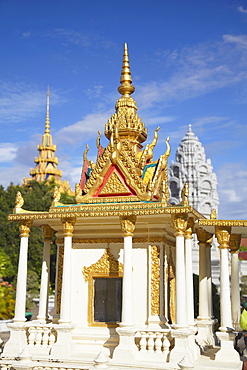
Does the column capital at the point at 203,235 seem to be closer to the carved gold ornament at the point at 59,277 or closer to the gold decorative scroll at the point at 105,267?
the gold decorative scroll at the point at 105,267

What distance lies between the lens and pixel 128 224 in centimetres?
1344

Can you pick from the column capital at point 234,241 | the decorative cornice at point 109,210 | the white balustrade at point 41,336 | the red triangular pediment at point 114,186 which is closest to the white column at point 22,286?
the white balustrade at point 41,336

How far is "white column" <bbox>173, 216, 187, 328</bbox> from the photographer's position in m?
12.5

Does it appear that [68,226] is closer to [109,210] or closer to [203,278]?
[109,210]

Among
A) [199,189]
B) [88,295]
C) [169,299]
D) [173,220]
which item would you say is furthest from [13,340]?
[199,189]

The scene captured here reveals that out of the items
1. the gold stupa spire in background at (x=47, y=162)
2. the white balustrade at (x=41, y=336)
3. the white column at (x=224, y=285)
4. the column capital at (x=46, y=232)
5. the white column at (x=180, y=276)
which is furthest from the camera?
the gold stupa spire in background at (x=47, y=162)

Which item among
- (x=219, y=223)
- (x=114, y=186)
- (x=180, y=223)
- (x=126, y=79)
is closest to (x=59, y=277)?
(x=114, y=186)

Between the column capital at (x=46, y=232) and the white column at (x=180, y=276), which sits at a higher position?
the column capital at (x=46, y=232)

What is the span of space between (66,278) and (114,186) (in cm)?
319

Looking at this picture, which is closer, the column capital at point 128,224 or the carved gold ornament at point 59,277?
the column capital at point 128,224

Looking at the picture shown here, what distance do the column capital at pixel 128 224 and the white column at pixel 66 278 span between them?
175 centimetres

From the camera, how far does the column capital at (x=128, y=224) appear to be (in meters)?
13.4

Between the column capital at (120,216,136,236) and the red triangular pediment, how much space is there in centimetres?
104

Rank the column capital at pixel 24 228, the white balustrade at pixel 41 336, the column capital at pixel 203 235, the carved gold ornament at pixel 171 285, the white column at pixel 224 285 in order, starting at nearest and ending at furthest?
the white column at pixel 224 285 < the white balustrade at pixel 41 336 < the column capital at pixel 24 228 < the carved gold ornament at pixel 171 285 < the column capital at pixel 203 235
